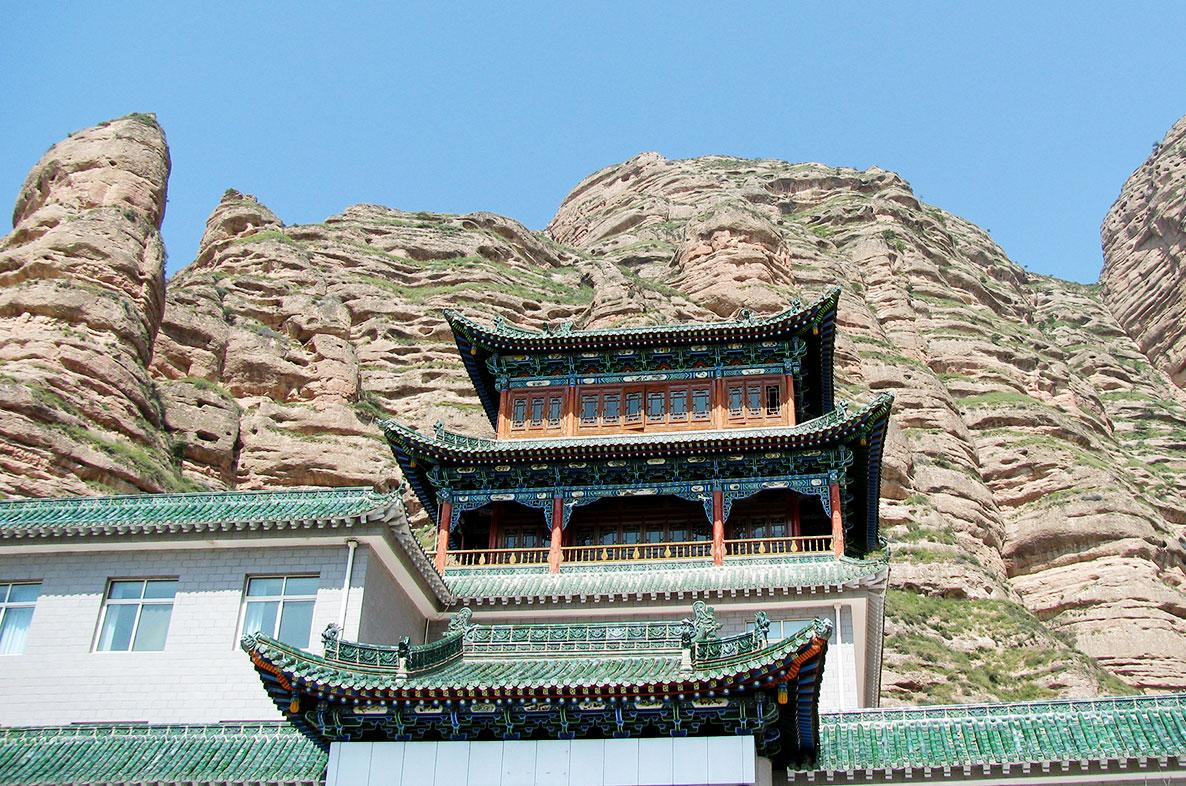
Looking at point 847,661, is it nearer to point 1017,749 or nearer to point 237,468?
point 1017,749

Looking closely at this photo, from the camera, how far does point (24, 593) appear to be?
998 inches

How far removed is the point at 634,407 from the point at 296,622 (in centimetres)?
1360

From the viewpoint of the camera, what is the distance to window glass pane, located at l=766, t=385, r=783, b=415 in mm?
33969

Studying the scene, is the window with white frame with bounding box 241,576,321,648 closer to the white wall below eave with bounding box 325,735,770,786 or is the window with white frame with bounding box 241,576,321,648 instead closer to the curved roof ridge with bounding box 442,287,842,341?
the white wall below eave with bounding box 325,735,770,786

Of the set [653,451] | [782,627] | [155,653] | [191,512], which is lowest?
[155,653]

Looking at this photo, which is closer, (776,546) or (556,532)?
(556,532)

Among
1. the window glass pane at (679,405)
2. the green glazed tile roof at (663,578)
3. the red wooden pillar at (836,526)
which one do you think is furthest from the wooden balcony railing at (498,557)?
the red wooden pillar at (836,526)

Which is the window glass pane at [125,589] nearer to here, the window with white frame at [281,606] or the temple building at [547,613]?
the temple building at [547,613]

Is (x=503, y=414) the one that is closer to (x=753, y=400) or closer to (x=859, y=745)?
(x=753, y=400)

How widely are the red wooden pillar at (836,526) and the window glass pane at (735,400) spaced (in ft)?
15.1

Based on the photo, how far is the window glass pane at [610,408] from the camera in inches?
1368

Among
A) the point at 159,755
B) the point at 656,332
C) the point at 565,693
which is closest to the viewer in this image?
the point at 565,693

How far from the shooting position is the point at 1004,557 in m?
70.6

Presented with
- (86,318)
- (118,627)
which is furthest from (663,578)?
(86,318)
